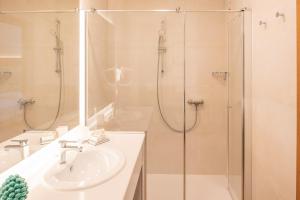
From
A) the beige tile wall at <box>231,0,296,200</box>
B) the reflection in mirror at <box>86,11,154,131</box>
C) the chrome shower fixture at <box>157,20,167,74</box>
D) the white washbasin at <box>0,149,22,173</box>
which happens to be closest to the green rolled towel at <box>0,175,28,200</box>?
the white washbasin at <box>0,149,22,173</box>

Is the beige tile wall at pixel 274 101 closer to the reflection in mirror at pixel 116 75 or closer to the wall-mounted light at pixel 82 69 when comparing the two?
the reflection in mirror at pixel 116 75

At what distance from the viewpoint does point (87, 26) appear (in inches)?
94.5

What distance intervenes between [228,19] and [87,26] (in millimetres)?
1585

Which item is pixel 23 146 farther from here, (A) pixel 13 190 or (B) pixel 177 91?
(B) pixel 177 91

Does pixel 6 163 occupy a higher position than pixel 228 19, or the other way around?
pixel 228 19

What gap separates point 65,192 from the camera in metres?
1.06

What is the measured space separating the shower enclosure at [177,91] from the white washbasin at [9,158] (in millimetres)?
1534

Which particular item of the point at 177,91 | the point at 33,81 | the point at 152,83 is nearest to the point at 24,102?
the point at 33,81

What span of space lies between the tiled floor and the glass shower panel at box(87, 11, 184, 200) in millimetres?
11

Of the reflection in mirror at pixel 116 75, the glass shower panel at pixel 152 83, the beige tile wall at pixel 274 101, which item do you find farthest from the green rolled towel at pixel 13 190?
the glass shower panel at pixel 152 83

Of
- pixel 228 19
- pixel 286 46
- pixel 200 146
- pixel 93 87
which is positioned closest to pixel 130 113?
pixel 93 87

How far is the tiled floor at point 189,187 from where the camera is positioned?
2707mm

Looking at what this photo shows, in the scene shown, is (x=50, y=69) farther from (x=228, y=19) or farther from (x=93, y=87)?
(x=228, y=19)

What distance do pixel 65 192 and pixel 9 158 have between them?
35cm
